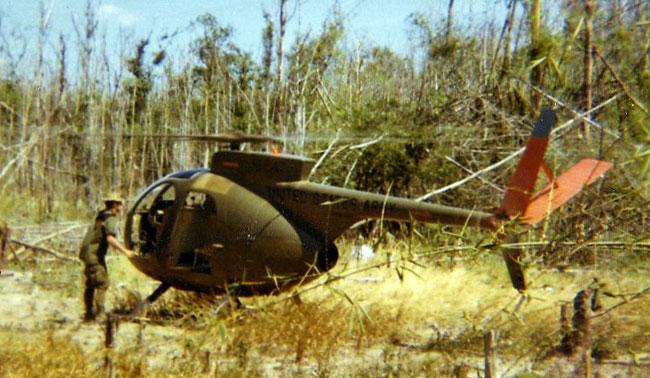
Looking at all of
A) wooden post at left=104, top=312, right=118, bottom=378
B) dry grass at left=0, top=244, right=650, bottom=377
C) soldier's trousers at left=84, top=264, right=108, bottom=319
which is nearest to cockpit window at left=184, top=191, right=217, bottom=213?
dry grass at left=0, top=244, right=650, bottom=377

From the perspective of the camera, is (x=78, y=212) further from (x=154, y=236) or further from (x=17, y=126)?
(x=154, y=236)

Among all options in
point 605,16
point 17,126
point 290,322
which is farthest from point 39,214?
point 605,16

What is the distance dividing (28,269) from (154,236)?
583cm

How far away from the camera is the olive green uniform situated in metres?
8.27

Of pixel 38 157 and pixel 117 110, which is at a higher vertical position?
pixel 117 110

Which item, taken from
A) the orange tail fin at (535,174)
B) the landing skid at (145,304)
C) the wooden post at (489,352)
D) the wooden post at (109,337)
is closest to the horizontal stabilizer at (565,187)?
the orange tail fin at (535,174)

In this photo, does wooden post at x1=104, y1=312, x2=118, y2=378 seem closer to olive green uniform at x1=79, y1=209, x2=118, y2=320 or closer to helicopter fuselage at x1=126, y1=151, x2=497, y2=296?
helicopter fuselage at x1=126, y1=151, x2=497, y2=296

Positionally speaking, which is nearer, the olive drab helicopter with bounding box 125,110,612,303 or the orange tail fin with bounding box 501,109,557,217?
the orange tail fin with bounding box 501,109,557,217

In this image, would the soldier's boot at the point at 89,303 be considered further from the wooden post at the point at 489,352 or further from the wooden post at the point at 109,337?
the wooden post at the point at 489,352

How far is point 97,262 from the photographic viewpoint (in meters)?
8.32

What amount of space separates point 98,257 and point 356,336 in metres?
3.03

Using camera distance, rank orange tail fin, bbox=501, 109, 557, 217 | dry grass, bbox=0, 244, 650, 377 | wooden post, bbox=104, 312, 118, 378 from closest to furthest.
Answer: wooden post, bbox=104, 312, 118, 378
dry grass, bbox=0, 244, 650, 377
orange tail fin, bbox=501, 109, 557, 217

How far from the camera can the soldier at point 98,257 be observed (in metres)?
8.27

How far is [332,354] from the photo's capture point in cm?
630
